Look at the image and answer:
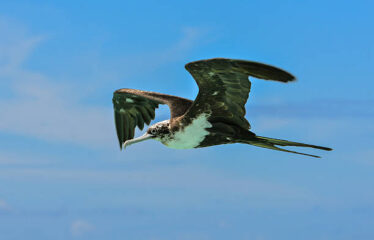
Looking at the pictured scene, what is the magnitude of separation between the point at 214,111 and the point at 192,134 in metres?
0.54

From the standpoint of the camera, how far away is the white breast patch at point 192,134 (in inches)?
306

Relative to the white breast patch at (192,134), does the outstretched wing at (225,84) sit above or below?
above

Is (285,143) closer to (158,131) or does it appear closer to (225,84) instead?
(225,84)

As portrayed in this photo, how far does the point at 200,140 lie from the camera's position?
8.02 metres

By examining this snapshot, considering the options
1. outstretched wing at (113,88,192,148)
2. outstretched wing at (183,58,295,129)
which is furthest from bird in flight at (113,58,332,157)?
outstretched wing at (113,88,192,148)

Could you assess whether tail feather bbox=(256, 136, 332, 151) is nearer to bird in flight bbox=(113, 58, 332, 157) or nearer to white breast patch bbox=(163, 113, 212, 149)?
bird in flight bbox=(113, 58, 332, 157)

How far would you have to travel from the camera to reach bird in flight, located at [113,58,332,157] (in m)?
6.48

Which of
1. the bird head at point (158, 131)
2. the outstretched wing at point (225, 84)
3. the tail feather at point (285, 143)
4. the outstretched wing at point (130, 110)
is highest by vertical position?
the outstretched wing at point (130, 110)

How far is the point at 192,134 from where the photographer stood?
7.89m

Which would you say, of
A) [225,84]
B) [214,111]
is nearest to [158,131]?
[214,111]

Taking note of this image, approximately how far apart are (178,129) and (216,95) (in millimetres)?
943

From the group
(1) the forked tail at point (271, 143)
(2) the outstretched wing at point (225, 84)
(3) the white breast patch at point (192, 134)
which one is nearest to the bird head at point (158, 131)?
(3) the white breast patch at point (192, 134)

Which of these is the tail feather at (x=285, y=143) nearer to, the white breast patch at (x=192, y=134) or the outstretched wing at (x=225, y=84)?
the outstretched wing at (x=225, y=84)

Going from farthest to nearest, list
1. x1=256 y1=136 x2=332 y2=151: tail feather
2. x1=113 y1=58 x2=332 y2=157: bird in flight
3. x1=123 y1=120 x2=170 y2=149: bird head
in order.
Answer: x1=123 y1=120 x2=170 y2=149: bird head < x1=256 y1=136 x2=332 y2=151: tail feather < x1=113 y1=58 x2=332 y2=157: bird in flight
